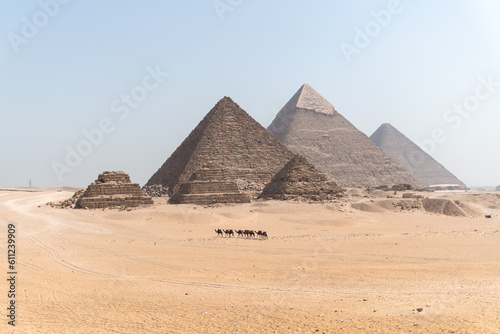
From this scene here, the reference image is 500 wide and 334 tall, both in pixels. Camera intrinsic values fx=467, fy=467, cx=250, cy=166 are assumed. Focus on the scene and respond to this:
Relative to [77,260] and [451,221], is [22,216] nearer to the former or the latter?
[77,260]

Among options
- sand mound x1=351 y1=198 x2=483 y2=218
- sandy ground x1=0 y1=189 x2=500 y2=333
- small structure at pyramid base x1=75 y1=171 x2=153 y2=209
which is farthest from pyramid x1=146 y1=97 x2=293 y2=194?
sandy ground x1=0 y1=189 x2=500 y2=333

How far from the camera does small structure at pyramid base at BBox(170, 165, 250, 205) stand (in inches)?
1473

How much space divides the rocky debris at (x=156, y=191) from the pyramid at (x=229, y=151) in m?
1.01

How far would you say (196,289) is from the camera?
9.85m

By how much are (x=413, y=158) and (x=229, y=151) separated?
82256 millimetres

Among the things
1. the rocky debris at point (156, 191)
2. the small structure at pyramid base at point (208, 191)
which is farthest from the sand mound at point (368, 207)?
the rocky debris at point (156, 191)

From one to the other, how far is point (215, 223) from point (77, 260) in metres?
13.0

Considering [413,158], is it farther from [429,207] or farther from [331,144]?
[429,207]

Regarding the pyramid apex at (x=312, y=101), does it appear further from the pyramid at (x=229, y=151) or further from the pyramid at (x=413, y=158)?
the pyramid at (x=229, y=151)

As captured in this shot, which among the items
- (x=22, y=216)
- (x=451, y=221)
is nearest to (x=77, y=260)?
(x=22, y=216)

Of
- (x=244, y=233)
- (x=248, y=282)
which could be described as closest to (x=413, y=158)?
(x=244, y=233)

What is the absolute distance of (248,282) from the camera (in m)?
10.6

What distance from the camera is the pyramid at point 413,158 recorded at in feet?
422

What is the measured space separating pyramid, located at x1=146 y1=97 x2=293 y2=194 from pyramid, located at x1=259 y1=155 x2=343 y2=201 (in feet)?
58.1
